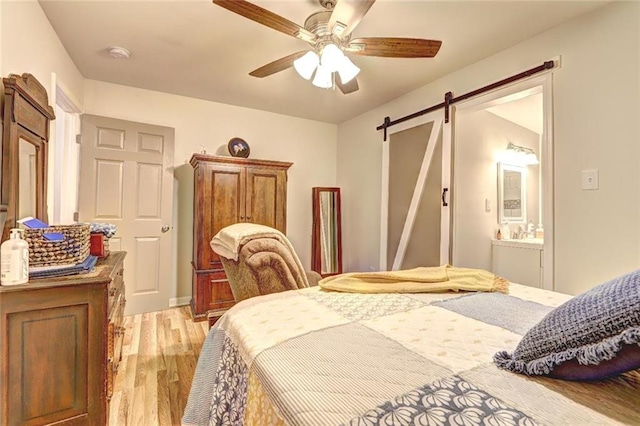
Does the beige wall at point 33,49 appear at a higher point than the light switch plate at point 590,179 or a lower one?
higher

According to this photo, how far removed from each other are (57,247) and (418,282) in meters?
1.79

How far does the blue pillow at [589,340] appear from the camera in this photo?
609mm

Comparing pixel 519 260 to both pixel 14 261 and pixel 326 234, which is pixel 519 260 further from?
pixel 14 261

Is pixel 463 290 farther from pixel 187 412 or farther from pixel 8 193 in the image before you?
pixel 8 193

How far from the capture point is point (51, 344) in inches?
53.2

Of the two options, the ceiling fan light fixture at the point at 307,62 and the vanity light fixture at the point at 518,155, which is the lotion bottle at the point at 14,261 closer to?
the ceiling fan light fixture at the point at 307,62

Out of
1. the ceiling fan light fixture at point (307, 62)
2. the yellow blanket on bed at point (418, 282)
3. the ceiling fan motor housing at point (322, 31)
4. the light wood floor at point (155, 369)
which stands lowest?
the light wood floor at point (155, 369)

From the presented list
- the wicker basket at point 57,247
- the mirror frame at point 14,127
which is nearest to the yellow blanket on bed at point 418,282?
the wicker basket at point 57,247

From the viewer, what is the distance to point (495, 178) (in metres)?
3.40

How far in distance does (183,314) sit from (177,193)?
139cm

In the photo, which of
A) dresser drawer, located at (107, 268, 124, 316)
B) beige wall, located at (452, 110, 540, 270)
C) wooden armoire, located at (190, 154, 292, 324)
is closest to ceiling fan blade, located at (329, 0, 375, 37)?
beige wall, located at (452, 110, 540, 270)

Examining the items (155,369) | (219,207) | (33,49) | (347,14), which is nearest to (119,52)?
(33,49)

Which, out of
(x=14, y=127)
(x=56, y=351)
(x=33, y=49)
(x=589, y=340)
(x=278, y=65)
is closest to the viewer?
(x=589, y=340)

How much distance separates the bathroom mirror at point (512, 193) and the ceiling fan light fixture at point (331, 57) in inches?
101
